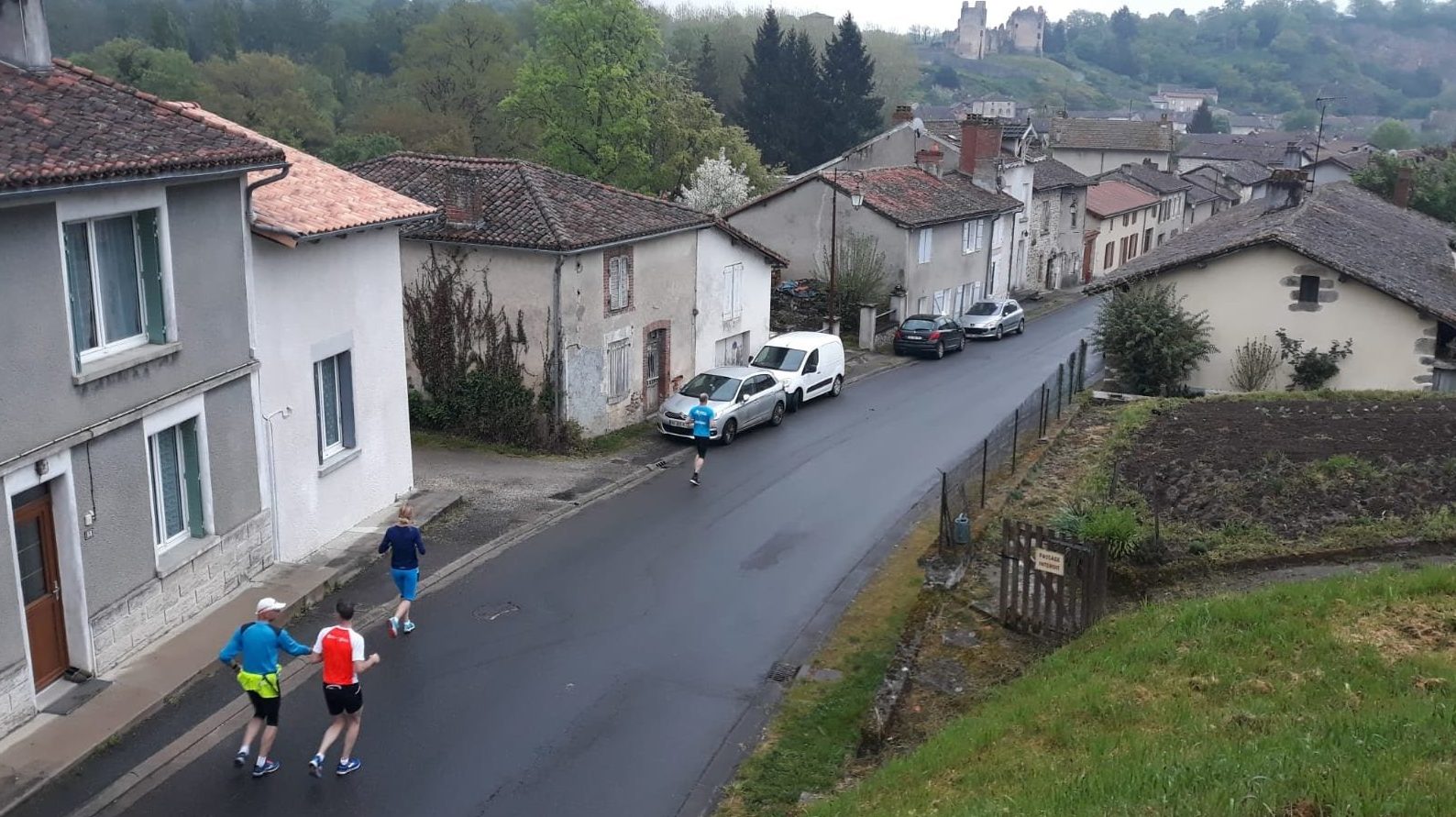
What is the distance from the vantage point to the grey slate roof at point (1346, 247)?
2256 centimetres

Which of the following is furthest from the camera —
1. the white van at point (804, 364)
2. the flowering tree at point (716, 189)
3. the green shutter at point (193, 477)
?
the flowering tree at point (716, 189)

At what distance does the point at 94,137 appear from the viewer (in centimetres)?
1155

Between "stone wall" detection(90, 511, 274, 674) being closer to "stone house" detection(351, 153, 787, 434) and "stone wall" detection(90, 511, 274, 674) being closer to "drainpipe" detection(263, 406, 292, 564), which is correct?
"drainpipe" detection(263, 406, 292, 564)

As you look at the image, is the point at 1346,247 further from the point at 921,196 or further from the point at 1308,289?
the point at 921,196

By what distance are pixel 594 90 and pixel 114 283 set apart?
3711 centimetres

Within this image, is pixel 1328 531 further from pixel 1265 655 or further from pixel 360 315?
pixel 360 315

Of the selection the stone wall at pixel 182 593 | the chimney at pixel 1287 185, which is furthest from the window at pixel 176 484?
the chimney at pixel 1287 185

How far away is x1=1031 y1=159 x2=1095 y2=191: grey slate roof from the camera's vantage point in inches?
2061

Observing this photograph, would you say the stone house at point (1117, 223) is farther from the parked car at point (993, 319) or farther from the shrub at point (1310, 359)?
the shrub at point (1310, 359)

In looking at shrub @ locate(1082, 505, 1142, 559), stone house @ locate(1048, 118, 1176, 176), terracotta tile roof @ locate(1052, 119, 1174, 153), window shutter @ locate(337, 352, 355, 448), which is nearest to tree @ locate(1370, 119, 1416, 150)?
stone house @ locate(1048, 118, 1176, 176)

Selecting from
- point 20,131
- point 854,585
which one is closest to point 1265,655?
point 854,585

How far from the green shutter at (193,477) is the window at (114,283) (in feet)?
3.91

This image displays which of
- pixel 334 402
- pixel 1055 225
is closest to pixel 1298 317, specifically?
pixel 334 402

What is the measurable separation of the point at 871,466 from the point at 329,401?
34.5ft
